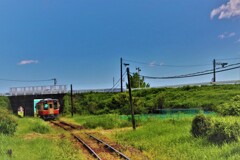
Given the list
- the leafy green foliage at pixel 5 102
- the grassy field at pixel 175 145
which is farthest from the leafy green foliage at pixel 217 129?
the leafy green foliage at pixel 5 102

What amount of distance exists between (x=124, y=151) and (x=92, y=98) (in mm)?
→ 46915

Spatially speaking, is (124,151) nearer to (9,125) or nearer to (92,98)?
(9,125)

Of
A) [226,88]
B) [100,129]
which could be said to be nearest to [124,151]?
[100,129]

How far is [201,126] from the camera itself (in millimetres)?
16172

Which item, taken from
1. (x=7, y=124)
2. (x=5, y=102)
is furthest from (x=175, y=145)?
(x=5, y=102)

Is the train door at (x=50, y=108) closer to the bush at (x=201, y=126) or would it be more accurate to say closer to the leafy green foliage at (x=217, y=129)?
the bush at (x=201, y=126)

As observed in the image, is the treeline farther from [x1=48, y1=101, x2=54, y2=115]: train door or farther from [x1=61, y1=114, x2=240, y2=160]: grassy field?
[x1=61, y1=114, x2=240, y2=160]: grassy field

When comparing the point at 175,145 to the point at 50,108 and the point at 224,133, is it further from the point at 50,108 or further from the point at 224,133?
the point at 50,108

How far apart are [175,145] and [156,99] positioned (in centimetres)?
3732

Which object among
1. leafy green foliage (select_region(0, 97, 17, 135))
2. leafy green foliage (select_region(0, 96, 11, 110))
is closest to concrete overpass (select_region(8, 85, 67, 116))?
leafy green foliage (select_region(0, 96, 11, 110))

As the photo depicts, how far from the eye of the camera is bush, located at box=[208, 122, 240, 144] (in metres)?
13.6

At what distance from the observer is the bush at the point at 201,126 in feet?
52.3

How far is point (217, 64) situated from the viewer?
179 ft

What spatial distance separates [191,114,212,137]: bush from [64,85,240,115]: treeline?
22.8m
